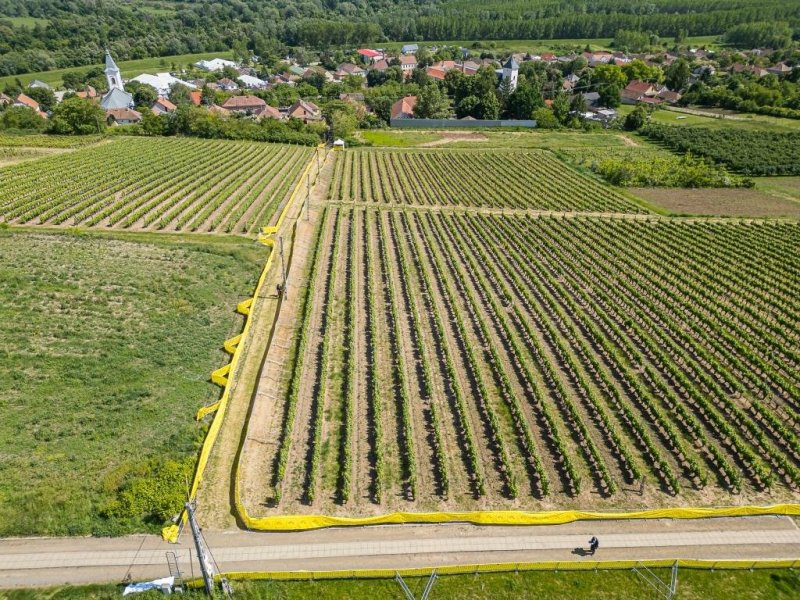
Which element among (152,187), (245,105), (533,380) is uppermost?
(245,105)

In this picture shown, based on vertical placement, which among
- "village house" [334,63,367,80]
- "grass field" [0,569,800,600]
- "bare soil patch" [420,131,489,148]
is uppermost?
"village house" [334,63,367,80]

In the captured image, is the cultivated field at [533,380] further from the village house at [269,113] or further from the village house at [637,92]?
the village house at [637,92]

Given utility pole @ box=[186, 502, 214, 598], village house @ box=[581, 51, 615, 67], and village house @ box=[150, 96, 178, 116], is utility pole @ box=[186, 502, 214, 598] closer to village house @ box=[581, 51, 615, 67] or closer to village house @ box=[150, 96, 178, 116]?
village house @ box=[150, 96, 178, 116]

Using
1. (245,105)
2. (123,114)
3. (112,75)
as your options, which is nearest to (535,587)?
(123,114)

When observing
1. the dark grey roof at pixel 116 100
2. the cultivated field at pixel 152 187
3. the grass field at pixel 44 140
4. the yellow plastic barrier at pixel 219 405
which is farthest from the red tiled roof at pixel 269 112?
the yellow plastic barrier at pixel 219 405

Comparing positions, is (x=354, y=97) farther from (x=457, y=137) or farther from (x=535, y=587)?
(x=535, y=587)

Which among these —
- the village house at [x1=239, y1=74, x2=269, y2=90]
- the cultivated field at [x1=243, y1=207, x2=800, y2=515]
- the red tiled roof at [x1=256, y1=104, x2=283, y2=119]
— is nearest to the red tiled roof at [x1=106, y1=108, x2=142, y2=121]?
the red tiled roof at [x1=256, y1=104, x2=283, y2=119]

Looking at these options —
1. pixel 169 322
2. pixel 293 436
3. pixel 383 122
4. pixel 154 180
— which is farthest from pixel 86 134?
pixel 293 436
